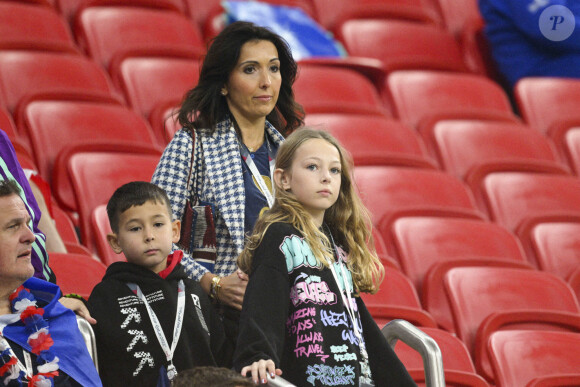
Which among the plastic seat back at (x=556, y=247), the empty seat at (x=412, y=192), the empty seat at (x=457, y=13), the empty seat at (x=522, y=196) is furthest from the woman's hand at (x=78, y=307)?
A: the empty seat at (x=457, y=13)

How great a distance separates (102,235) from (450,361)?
0.95 m

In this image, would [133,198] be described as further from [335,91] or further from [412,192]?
[335,91]

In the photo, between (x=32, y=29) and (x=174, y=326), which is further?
(x=32, y=29)

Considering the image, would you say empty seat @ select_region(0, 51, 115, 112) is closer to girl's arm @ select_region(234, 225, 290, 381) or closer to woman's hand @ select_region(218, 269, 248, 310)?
woman's hand @ select_region(218, 269, 248, 310)

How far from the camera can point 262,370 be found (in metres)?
1.53

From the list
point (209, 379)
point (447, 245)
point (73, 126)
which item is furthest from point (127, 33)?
point (209, 379)

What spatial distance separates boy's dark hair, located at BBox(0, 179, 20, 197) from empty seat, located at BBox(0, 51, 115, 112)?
54.8 inches

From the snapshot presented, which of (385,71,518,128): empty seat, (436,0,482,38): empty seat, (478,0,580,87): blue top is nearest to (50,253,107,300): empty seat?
(385,71,518,128): empty seat

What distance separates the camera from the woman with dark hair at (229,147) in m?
1.91

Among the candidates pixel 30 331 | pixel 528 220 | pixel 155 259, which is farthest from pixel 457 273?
pixel 30 331

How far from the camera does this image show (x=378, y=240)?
2.83 meters

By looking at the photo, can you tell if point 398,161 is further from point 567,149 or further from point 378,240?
point 567,149

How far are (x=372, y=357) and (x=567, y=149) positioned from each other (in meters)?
2.24

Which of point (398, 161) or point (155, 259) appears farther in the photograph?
point (398, 161)
